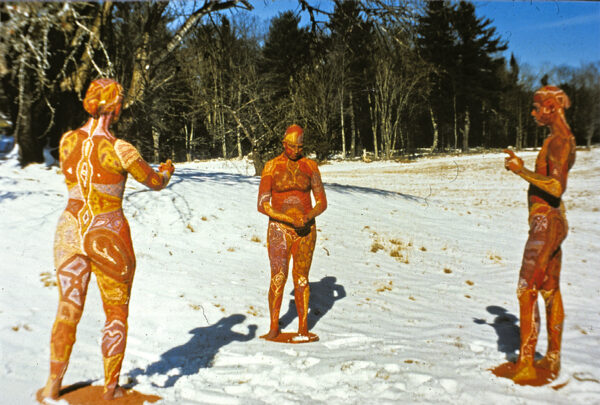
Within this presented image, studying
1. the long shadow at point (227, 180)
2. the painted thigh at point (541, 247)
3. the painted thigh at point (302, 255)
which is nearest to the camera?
the painted thigh at point (541, 247)

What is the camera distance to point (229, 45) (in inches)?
429

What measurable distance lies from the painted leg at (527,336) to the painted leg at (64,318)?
3205mm

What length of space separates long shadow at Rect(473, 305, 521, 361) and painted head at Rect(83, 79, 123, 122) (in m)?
3.90

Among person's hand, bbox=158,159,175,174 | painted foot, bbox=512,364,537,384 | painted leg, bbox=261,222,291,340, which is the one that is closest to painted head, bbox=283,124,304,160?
painted leg, bbox=261,222,291,340

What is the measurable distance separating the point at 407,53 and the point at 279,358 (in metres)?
5.99

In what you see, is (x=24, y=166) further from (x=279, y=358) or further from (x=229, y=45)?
(x=279, y=358)

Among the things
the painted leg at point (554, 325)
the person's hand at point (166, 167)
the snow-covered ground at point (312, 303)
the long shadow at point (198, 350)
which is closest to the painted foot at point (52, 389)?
the snow-covered ground at point (312, 303)

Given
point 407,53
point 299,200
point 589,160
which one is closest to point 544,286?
point 299,200

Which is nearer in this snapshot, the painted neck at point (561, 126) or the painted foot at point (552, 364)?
the painted neck at point (561, 126)

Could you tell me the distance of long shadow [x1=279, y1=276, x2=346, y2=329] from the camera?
5312 millimetres

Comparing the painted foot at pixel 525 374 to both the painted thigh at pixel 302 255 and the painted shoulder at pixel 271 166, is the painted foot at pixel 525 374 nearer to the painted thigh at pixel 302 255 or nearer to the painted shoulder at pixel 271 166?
the painted thigh at pixel 302 255

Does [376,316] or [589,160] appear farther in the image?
[589,160]

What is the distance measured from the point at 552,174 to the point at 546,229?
415mm

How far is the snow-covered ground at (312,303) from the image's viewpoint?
340 cm
